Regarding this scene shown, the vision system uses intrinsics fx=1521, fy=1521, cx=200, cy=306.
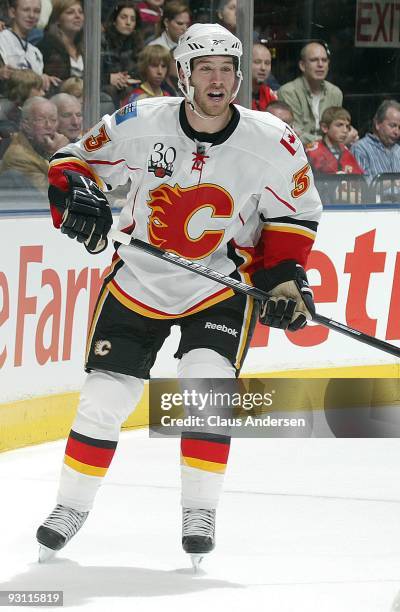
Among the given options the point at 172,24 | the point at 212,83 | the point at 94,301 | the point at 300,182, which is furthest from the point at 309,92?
the point at 212,83

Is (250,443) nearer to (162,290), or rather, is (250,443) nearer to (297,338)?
(297,338)

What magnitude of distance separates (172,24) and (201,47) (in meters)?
2.37

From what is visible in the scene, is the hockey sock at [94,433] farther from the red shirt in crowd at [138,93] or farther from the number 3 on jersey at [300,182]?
the red shirt in crowd at [138,93]

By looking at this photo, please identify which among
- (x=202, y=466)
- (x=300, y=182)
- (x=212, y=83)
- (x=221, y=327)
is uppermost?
(x=212, y=83)

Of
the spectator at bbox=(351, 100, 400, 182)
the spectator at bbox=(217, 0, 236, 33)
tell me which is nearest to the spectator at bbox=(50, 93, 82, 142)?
the spectator at bbox=(217, 0, 236, 33)

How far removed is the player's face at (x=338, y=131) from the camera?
6.36 m

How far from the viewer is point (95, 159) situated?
368 centimetres

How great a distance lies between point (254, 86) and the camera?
6.15 m

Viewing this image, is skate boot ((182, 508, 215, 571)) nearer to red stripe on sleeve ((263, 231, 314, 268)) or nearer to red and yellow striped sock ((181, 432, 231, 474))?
red and yellow striped sock ((181, 432, 231, 474))

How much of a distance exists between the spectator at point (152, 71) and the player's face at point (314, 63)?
27.5 inches

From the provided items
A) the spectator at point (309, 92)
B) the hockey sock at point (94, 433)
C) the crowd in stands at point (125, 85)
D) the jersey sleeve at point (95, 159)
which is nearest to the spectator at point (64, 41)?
the crowd in stands at point (125, 85)

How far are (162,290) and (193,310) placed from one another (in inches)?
3.5

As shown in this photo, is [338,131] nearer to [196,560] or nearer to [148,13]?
[148,13]

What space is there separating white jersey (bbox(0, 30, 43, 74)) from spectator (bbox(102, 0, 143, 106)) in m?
0.42
